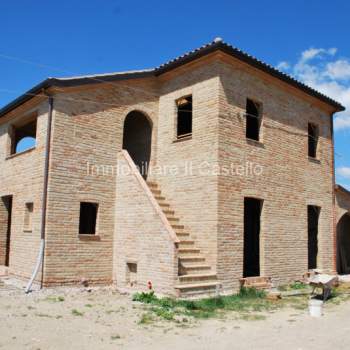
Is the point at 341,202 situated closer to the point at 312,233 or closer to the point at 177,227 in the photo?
the point at 312,233

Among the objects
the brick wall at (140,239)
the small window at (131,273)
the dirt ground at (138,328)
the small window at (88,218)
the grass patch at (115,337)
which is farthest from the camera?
the small window at (88,218)

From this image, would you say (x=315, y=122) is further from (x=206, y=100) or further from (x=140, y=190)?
(x=140, y=190)

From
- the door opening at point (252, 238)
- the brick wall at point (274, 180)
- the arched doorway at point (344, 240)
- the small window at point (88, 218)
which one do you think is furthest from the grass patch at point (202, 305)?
the arched doorway at point (344, 240)

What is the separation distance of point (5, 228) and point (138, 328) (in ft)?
28.8

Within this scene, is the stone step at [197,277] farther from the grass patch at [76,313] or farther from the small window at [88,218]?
the small window at [88,218]

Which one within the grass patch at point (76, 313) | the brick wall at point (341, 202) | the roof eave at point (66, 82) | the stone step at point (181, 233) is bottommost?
the grass patch at point (76, 313)

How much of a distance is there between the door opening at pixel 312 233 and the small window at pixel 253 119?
362cm

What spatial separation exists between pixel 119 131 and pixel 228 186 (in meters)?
3.77

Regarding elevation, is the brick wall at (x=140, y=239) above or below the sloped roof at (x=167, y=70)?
below

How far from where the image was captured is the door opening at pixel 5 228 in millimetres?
14250

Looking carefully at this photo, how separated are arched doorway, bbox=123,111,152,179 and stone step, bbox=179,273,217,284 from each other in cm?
452

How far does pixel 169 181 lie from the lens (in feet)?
41.6

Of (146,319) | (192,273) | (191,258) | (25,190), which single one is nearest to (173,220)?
(191,258)

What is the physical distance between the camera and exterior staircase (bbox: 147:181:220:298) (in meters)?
9.89
